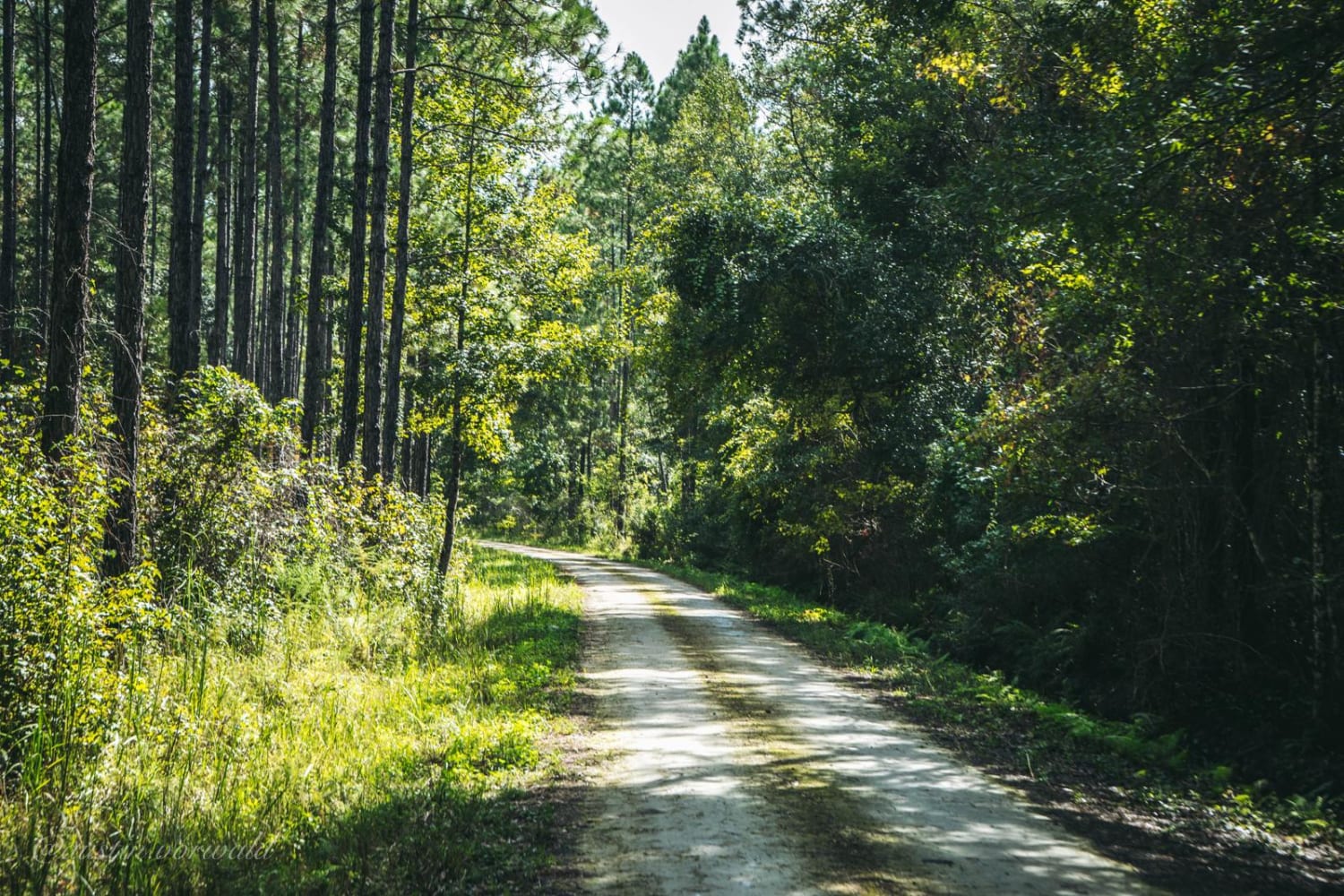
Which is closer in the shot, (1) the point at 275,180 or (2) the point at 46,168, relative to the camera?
(2) the point at 46,168

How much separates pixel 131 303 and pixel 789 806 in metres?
8.16

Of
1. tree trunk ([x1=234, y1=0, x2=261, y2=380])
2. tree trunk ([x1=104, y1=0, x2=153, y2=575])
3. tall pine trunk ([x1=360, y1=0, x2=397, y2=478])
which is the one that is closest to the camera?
tree trunk ([x1=104, y1=0, x2=153, y2=575])

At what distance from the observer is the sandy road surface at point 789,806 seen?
493 centimetres

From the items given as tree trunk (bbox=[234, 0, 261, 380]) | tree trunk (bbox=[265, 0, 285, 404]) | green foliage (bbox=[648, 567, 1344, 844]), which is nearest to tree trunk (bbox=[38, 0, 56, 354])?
tree trunk (bbox=[234, 0, 261, 380])

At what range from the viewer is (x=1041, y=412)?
11.4 metres

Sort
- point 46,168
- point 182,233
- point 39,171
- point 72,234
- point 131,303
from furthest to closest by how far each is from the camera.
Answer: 1. point 39,171
2. point 46,168
3. point 182,233
4. point 131,303
5. point 72,234

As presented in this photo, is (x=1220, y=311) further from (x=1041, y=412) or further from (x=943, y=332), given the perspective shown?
(x=943, y=332)

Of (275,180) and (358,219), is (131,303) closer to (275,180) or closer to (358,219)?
(358,219)

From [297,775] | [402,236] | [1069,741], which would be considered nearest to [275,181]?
[402,236]

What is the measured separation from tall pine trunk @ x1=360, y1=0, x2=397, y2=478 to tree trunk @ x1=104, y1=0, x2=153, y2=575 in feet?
22.6

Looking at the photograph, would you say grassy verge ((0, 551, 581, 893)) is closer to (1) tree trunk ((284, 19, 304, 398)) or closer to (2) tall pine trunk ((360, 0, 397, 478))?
(2) tall pine trunk ((360, 0, 397, 478))

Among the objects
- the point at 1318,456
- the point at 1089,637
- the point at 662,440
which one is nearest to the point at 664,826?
the point at 1318,456

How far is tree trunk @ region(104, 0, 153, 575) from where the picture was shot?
348 inches

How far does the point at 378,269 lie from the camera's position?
53.3ft
